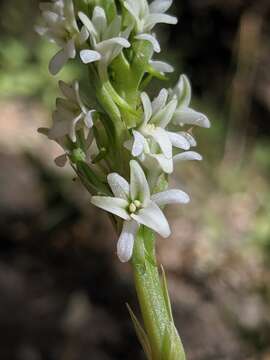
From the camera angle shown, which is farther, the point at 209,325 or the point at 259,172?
the point at 259,172

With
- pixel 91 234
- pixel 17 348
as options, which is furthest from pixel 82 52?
pixel 91 234

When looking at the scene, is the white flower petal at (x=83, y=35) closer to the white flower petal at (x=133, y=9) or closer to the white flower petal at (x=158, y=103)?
the white flower petal at (x=133, y=9)

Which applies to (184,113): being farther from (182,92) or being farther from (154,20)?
(154,20)

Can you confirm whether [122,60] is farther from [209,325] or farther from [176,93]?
[209,325]

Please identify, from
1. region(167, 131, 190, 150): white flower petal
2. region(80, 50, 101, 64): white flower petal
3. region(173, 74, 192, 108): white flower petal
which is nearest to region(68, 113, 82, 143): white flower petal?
region(80, 50, 101, 64): white flower petal

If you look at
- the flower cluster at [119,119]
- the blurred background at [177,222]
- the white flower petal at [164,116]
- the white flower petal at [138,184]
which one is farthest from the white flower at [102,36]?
the blurred background at [177,222]

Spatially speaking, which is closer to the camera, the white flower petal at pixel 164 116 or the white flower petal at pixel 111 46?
the white flower petal at pixel 111 46

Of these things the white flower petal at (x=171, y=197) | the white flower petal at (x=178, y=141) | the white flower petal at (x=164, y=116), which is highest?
the white flower petal at (x=164, y=116)

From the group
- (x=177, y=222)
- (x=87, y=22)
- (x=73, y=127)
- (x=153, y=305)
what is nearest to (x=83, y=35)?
(x=87, y=22)
